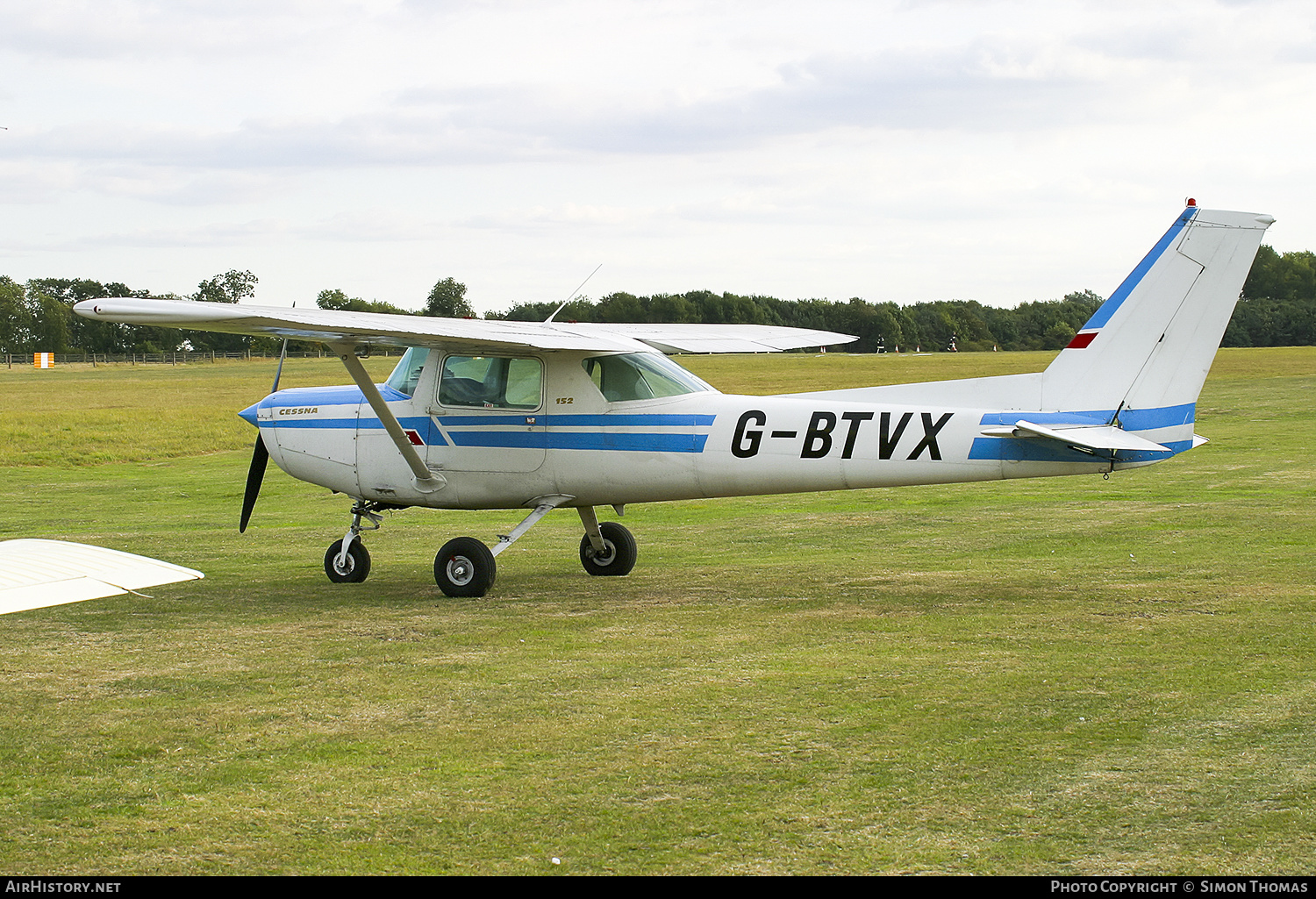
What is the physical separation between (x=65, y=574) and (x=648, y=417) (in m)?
7.20

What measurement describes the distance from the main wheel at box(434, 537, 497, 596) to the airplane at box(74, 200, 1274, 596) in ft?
0.05

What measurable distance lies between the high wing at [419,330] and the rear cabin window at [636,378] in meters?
0.16

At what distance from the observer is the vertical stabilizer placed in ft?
32.0

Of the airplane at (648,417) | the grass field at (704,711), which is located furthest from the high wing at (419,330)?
the grass field at (704,711)

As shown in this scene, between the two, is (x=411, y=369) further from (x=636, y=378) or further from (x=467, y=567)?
(x=636, y=378)

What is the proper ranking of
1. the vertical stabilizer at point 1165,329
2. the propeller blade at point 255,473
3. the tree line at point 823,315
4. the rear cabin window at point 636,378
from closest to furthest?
the vertical stabilizer at point 1165,329 < the rear cabin window at point 636,378 < the propeller blade at point 255,473 < the tree line at point 823,315

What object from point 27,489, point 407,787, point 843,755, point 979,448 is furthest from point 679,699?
point 27,489

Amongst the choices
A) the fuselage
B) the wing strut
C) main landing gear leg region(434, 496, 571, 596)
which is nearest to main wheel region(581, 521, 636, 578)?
the fuselage

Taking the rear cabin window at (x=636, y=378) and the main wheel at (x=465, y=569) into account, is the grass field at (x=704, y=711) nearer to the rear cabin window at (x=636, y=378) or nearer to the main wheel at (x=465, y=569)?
the main wheel at (x=465, y=569)

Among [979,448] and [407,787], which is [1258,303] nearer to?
[979,448]

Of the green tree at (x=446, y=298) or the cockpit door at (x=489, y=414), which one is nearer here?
the cockpit door at (x=489, y=414)

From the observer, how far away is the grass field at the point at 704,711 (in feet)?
15.7

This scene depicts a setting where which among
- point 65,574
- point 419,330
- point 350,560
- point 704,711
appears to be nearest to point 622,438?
point 419,330

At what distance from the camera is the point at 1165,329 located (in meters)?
9.95
